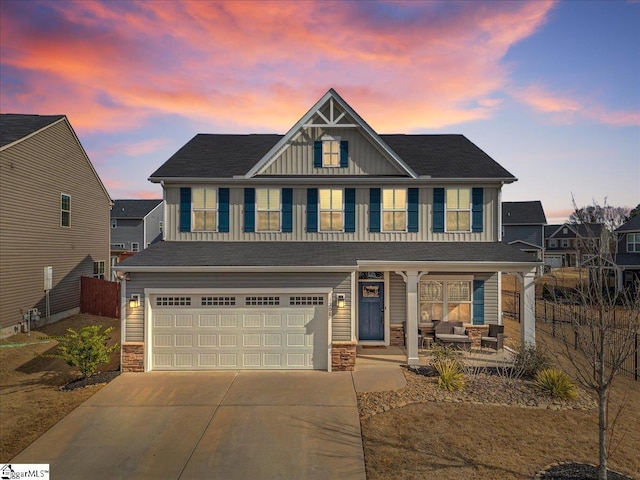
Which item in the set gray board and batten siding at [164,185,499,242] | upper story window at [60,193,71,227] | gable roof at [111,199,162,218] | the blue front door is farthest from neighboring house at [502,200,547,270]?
upper story window at [60,193,71,227]

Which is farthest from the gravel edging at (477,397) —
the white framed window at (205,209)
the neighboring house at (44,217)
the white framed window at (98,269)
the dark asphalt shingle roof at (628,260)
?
the dark asphalt shingle roof at (628,260)

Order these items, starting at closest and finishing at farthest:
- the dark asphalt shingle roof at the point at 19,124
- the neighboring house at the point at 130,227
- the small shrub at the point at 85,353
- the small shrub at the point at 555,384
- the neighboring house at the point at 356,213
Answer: the small shrub at the point at 555,384 → the small shrub at the point at 85,353 → the neighboring house at the point at 356,213 → the dark asphalt shingle roof at the point at 19,124 → the neighboring house at the point at 130,227

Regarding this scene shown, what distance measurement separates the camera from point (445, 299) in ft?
46.8

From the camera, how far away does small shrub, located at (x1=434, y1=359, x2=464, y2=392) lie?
959 centimetres

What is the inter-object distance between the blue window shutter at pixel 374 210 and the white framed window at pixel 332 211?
1.15 meters

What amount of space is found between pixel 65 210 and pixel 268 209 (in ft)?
42.0

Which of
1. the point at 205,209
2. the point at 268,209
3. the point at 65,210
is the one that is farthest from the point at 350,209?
the point at 65,210

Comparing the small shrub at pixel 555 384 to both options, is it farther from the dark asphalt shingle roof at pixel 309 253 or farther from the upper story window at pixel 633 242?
the upper story window at pixel 633 242

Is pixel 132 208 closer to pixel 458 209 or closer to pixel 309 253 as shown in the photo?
pixel 309 253

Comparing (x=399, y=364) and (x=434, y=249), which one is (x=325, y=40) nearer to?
(x=434, y=249)

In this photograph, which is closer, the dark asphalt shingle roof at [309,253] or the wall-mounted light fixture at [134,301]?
the wall-mounted light fixture at [134,301]

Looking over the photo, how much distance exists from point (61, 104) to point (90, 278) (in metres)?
11.0

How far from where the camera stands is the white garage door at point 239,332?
1148 cm

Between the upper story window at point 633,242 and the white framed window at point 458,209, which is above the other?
the white framed window at point 458,209
